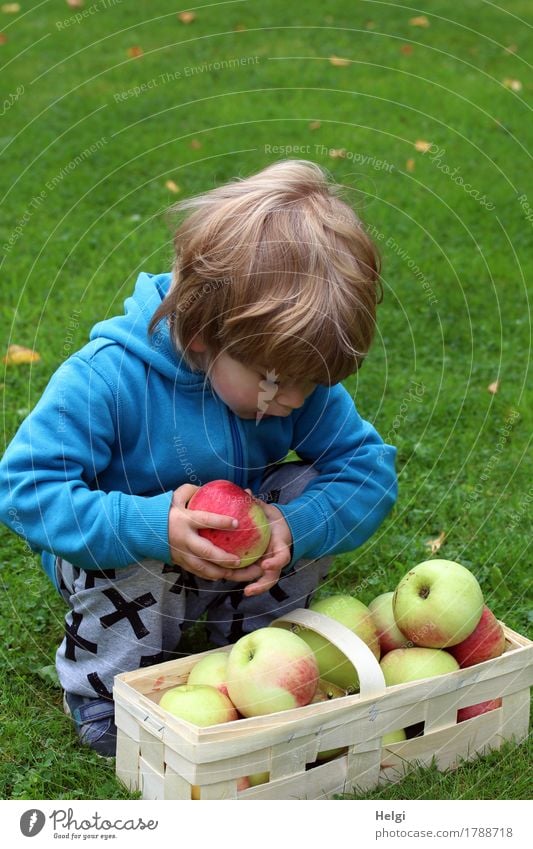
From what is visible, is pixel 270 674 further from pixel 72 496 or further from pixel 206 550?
pixel 72 496

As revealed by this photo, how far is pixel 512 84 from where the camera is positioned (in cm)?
724

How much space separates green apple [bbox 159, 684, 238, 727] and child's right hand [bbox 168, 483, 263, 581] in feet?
0.90

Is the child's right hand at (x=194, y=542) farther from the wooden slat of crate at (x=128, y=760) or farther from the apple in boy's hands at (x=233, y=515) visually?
the wooden slat of crate at (x=128, y=760)

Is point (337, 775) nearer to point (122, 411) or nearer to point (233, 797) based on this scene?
point (233, 797)

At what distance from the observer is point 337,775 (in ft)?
7.35

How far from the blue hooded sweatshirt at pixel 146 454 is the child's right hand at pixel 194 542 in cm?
2

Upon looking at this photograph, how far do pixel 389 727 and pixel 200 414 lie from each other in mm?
810

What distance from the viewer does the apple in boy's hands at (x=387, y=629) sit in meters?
2.46

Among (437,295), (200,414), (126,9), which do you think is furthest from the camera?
(126,9)

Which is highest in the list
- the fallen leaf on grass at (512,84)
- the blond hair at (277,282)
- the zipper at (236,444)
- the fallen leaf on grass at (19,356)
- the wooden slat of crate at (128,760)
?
the fallen leaf on grass at (512,84)

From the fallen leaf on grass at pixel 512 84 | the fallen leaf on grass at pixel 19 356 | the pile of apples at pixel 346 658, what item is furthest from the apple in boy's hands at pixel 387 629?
the fallen leaf on grass at pixel 512 84

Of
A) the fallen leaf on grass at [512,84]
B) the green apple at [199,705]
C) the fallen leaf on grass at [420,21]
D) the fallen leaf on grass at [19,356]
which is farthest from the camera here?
the fallen leaf on grass at [420,21]

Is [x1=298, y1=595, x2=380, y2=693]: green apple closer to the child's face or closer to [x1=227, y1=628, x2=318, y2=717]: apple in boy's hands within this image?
[x1=227, y1=628, x2=318, y2=717]: apple in boy's hands
